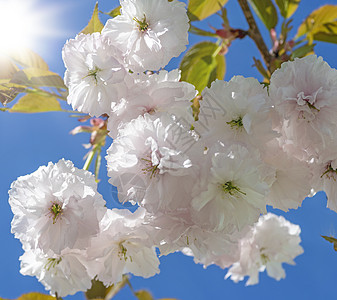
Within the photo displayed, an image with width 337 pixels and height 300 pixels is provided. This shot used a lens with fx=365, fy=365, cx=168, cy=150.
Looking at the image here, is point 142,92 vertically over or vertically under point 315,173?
over

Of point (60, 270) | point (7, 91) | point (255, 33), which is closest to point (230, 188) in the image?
point (60, 270)

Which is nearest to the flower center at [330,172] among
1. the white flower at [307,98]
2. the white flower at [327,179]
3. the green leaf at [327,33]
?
the white flower at [327,179]

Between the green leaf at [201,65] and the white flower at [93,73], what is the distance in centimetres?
34

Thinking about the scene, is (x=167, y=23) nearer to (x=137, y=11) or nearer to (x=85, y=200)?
(x=137, y=11)

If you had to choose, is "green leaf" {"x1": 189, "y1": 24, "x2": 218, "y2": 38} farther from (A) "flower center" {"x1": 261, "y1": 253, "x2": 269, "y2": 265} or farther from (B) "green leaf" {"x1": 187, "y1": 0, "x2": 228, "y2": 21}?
(A) "flower center" {"x1": 261, "y1": 253, "x2": 269, "y2": 265}

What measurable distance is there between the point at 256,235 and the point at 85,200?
72 centimetres

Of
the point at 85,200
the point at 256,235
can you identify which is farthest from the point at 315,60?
the point at 256,235

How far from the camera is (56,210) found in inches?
25.0

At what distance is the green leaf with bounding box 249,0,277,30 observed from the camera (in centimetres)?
117

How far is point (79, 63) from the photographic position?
2.17ft

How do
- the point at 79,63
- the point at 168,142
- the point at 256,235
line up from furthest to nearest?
the point at 256,235, the point at 79,63, the point at 168,142

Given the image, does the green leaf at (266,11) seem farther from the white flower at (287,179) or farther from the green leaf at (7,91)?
the green leaf at (7,91)

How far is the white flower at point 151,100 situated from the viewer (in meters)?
0.64

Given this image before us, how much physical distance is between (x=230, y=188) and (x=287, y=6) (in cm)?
84
